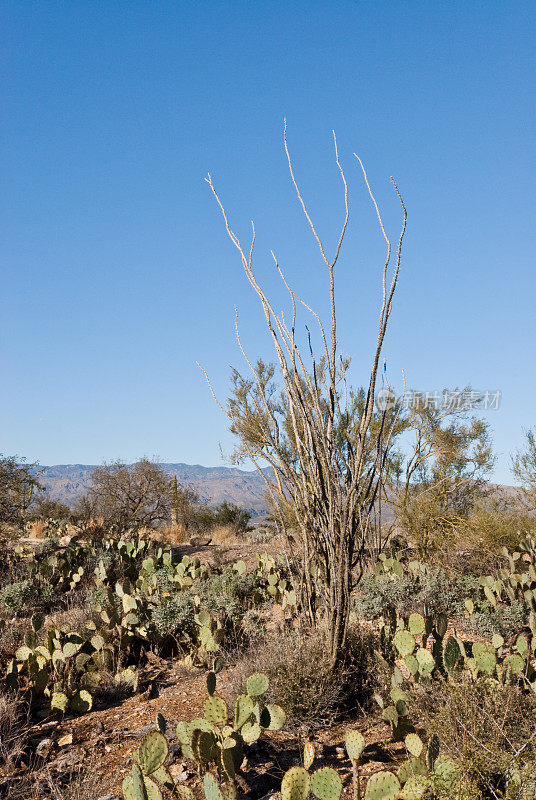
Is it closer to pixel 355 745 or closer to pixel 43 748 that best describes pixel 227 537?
pixel 43 748

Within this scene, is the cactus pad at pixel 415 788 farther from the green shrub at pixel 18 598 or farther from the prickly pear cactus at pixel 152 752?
the green shrub at pixel 18 598

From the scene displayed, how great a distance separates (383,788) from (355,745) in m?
0.27

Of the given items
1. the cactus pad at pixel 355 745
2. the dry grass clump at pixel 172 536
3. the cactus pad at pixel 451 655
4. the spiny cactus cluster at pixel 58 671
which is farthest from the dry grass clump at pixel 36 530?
the cactus pad at pixel 355 745

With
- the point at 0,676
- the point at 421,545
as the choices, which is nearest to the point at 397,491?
the point at 421,545

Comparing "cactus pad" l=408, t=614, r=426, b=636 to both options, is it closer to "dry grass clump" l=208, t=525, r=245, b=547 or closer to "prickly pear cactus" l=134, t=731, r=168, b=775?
"prickly pear cactus" l=134, t=731, r=168, b=775

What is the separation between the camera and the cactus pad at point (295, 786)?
268cm

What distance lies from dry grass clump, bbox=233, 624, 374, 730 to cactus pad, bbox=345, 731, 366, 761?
0.82 m

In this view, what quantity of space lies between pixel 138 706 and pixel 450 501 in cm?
1104

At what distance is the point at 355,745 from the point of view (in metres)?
2.98

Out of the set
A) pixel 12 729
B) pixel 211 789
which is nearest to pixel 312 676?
pixel 211 789

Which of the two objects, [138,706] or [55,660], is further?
[55,660]

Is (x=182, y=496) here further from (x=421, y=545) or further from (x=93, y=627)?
(x=93, y=627)

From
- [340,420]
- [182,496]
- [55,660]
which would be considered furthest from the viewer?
[182,496]

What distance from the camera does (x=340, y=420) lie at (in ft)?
14.3
